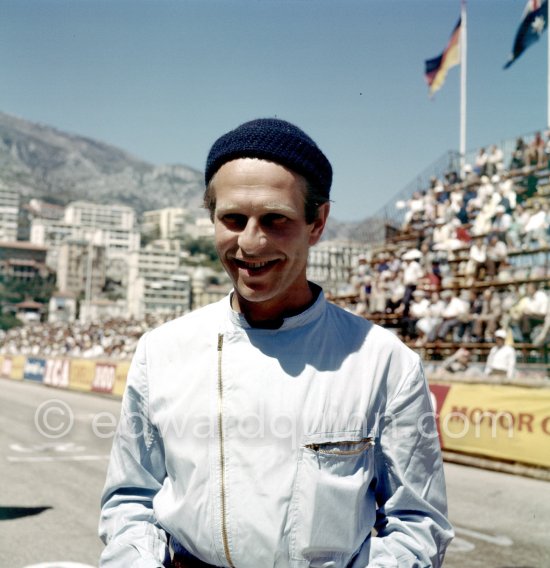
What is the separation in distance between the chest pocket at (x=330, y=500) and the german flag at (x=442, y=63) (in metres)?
27.5

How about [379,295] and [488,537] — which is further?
[379,295]

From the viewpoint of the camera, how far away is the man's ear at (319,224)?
1977mm

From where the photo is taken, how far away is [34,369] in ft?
100

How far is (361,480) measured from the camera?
5.83ft

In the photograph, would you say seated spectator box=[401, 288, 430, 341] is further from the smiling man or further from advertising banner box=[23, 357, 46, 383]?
advertising banner box=[23, 357, 46, 383]

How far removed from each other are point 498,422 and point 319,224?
8873 millimetres

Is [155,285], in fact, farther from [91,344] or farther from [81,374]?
[81,374]

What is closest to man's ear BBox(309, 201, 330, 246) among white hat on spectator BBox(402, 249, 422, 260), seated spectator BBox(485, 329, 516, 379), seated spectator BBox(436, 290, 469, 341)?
seated spectator BBox(485, 329, 516, 379)

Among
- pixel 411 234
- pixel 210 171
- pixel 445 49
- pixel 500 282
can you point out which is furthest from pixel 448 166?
pixel 210 171

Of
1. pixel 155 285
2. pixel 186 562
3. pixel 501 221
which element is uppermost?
pixel 155 285

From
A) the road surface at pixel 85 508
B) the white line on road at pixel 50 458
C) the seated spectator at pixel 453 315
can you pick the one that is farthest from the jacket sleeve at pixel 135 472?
the seated spectator at pixel 453 315

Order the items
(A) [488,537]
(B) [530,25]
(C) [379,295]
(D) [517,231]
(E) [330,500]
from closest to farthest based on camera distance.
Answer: (E) [330,500]
(A) [488,537]
(D) [517,231]
(C) [379,295]
(B) [530,25]

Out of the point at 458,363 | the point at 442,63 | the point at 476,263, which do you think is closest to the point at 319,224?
the point at 458,363

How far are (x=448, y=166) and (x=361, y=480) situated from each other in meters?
24.7
